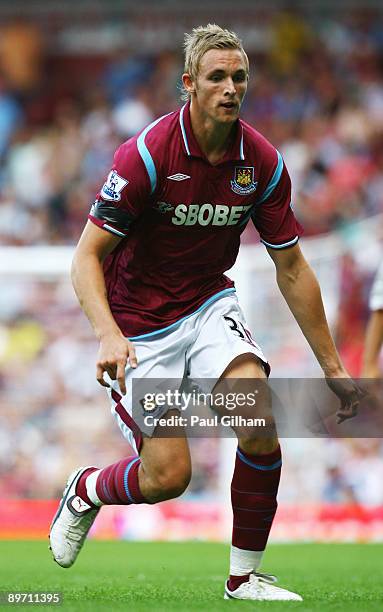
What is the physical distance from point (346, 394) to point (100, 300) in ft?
4.11

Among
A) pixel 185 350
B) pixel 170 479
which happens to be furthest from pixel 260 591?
pixel 185 350

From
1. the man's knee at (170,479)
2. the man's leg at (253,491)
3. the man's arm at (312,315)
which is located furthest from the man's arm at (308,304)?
the man's knee at (170,479)

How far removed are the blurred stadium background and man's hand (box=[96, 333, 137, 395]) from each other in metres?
6.58

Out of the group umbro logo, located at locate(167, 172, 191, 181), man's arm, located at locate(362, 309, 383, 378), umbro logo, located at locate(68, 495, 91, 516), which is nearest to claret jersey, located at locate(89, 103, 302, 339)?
umbro logo, located at locate(167, 172, 191, 181)

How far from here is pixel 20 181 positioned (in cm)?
1702

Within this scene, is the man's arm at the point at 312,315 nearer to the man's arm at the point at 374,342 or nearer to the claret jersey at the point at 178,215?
the claret jersey at the point at 178,215

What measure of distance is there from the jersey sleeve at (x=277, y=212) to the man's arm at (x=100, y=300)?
720 mm

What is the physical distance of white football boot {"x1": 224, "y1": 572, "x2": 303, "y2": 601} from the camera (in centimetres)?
528

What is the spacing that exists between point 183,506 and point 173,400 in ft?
20.9

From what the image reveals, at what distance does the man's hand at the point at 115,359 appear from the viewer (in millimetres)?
4996

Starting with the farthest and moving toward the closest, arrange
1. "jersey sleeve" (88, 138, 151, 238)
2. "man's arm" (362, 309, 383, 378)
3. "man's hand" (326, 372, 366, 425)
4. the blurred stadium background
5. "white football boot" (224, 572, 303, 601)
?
1. the blurred stadium background
2. "man's arm" (362, 309, 383, 378)
3. "man's hand" (326, 372, 366, 425)
4. "jersey sleeve" (88, 138, 151, 238)
5. "white football boot" (224, 572, 303, 601)

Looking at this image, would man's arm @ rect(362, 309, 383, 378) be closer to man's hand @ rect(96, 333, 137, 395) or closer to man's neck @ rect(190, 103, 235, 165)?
man's neck @ rect(190, 103, 235, 165)

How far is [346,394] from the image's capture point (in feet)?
18.7

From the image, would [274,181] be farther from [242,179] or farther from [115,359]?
[115,359]
